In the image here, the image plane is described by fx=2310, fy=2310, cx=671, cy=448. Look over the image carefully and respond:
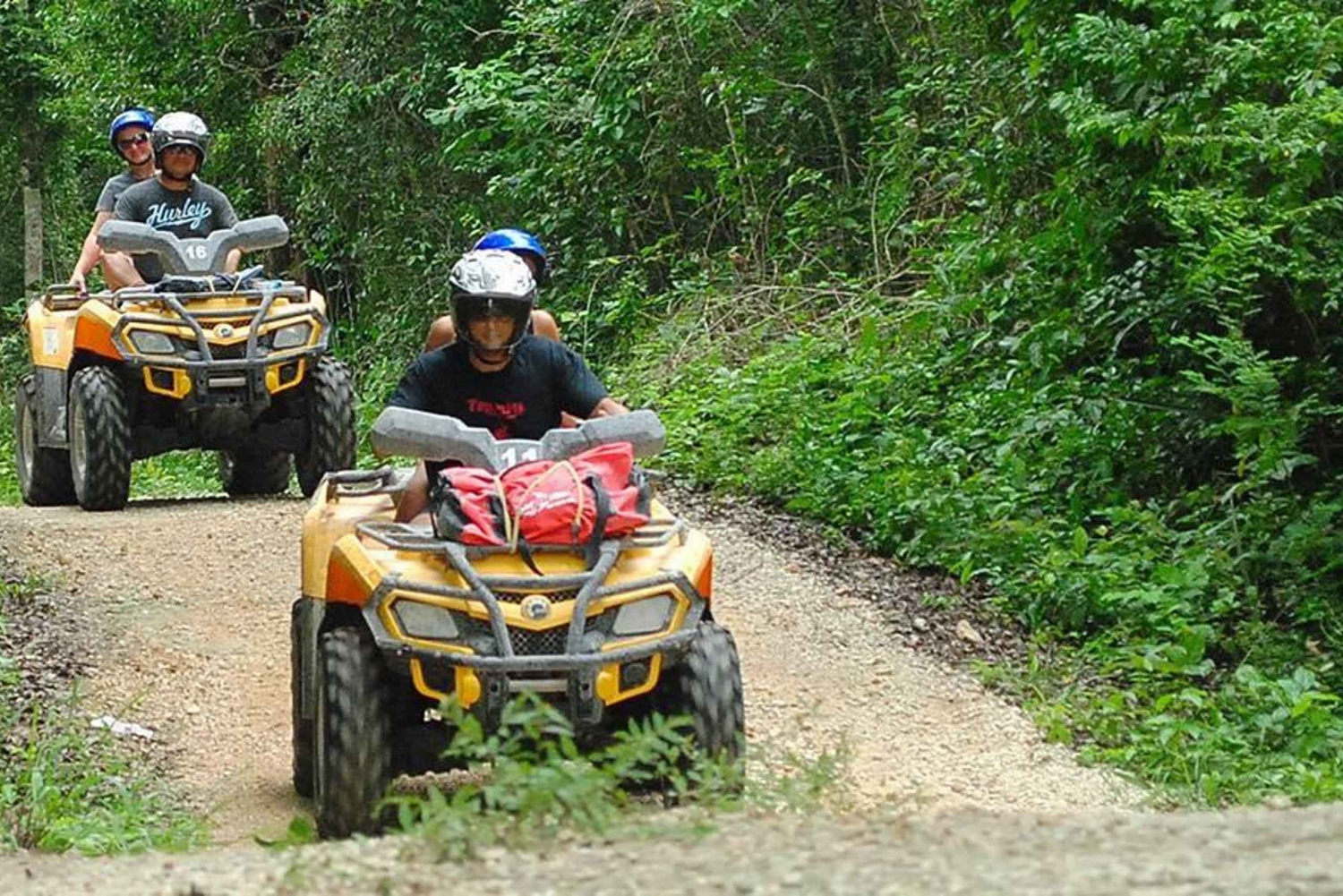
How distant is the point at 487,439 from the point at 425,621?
29.5 inches

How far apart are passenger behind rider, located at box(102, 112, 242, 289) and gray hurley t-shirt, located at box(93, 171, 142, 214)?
1.13ft

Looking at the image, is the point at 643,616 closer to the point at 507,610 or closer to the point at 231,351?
the point at 507,610

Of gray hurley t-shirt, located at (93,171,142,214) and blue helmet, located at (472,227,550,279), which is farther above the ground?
blue helmet, located at (472,227,550,279)

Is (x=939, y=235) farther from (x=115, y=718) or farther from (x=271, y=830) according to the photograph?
(x=271, y=830)

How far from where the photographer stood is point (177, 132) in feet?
43.0

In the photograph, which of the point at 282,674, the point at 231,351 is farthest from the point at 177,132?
the point at 282,674

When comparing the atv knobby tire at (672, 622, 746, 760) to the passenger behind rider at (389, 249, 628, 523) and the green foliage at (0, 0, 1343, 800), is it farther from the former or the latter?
the green foliage at (0, 0, 1343, 800)

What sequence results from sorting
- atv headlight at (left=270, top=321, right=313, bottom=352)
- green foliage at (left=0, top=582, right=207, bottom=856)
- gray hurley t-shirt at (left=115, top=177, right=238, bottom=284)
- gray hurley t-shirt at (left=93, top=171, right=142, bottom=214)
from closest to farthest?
green foliage at (left=0, top=582, right=207, bottom=856), atv headlight at (left=270, top=321, right=313, bottom=352), gray hurley t-shirt at (left=115, top=177, right=238, bottom=284), gray hurley t-shirt at (left=93, top=171, right=142, bottom=214)

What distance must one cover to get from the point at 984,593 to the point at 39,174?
2207 centimetres

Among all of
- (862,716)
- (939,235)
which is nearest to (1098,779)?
(862,716)

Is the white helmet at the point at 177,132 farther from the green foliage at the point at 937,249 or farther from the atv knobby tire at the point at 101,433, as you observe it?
the green foliage at the point at 937,249

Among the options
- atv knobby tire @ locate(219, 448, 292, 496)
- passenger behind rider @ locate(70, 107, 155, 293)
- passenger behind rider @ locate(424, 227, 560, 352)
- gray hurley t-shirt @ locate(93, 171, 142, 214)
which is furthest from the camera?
atv knobby tire @ locate(219, 448, 292, 496)

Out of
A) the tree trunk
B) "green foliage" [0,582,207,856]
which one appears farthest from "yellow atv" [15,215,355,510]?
the tree trunk

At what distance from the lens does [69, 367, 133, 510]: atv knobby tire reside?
12586 mm
